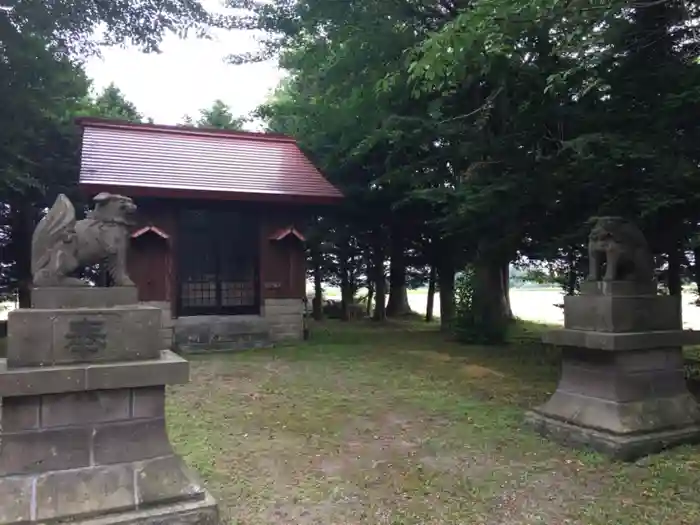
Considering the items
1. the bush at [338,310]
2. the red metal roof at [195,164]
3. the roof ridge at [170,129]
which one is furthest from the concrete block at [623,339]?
the bush at [338,310]

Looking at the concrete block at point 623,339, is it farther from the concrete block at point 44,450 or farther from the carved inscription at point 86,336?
the concrete block at point 44,450

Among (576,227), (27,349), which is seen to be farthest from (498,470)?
(576,227)

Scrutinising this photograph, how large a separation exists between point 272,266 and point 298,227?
44.2 inches

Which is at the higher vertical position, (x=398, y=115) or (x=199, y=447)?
(x=398, y=115)

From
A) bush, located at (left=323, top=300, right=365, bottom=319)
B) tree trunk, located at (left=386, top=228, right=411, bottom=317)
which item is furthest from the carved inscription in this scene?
bush, located at (left=323, top=300, right=365, bottom=319)

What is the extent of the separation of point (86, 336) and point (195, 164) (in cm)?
963

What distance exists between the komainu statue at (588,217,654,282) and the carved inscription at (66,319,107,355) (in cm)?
438

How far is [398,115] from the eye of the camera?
38.9ft

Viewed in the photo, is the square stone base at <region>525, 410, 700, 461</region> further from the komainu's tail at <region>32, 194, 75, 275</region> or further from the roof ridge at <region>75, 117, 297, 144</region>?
the roof ridge at <region>75, 117, 297, 144</region>

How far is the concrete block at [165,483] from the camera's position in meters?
3.78

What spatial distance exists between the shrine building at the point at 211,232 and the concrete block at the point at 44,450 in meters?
8.21

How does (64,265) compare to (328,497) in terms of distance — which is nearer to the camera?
(64,265)

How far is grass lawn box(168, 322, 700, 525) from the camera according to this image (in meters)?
4.14

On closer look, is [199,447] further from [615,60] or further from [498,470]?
[615,60]
